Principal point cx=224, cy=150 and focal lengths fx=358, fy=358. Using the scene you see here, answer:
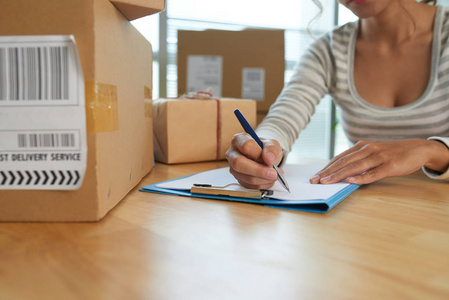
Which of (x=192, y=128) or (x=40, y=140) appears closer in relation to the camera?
(x=40, y=140)

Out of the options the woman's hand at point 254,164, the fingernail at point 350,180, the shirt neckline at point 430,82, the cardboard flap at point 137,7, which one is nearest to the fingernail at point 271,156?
the woman's hand at point 254,164

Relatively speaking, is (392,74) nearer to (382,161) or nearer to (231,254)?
(382,161)

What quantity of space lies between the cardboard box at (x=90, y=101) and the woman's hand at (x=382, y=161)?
1.05ft

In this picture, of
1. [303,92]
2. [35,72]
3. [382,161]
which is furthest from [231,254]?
[303,92]

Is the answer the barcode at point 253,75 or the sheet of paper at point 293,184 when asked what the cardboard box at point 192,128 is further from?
the barcode at point 253,75

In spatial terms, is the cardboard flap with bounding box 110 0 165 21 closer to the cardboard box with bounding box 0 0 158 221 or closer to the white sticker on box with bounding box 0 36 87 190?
the cardboard box with bounding box 0 0 158 221

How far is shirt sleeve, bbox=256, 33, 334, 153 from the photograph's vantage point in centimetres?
94

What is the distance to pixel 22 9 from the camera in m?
0.37

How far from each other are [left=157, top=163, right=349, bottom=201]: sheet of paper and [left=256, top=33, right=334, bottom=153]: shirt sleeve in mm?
234

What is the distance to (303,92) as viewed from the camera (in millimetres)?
1026

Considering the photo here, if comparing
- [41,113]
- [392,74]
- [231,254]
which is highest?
[392,74]

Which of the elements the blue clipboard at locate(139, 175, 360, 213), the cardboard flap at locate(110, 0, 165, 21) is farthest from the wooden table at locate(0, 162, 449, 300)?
the cardboard flap at locate(110, 0, 165, 21)

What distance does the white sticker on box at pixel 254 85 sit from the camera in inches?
48.4

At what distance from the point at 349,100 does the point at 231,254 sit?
85cm
